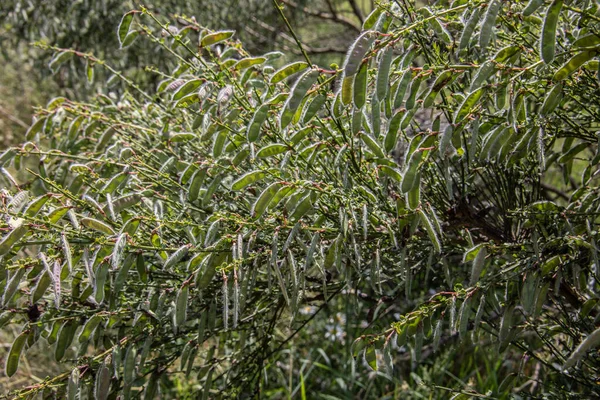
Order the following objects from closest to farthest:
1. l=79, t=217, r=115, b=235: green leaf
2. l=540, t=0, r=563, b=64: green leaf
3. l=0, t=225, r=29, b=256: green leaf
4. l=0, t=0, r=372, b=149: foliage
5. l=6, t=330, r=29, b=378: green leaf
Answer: l=540, t=0, r=563, b=64: green leaf, l=0, t=225, r=29, b=256: green leaf, l=79, t=217, r=115, b=235: green leaf, l=6, t=330, r=29, b=378: green leaf, l=0, t=0, r=372, b=149: foliage

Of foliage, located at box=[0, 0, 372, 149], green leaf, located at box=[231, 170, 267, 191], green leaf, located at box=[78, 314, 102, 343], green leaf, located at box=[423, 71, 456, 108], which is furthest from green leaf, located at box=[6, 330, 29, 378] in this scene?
foliage, located at box=[0, 0, 372, 149]

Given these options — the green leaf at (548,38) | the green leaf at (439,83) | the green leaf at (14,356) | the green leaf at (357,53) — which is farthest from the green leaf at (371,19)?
the green leaf at (14,356)

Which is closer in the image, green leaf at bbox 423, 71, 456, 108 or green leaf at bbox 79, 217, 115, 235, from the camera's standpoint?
green leaf at bbox 423, 71, 456, 108

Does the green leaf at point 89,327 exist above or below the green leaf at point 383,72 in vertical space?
below

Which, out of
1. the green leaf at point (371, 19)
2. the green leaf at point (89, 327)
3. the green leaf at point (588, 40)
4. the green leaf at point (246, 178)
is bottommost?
the green leaf at point (89, 327)

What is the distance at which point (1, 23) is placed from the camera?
4172 mm

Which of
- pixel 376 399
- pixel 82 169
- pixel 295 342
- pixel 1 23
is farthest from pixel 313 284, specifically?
pixel 1 23

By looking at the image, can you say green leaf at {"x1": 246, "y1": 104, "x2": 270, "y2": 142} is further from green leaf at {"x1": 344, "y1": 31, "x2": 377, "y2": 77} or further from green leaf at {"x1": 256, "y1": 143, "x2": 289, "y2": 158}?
green leaf at {"x1": 344, "y1": 31, "x2": 377, "y2": 77}

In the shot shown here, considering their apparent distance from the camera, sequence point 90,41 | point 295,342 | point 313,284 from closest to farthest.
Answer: point 313,284, point 295,342, point 90,41

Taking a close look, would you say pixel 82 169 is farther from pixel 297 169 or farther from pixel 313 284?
pixel 313 284

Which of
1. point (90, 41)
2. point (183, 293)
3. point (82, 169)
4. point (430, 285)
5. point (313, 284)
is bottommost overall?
point (430, 285)

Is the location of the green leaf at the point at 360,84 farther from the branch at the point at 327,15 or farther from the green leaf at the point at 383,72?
the branch at the point at 327,15

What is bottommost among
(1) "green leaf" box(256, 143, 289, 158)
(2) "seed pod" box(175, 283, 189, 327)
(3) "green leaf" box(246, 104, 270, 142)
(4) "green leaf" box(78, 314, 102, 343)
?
(4) "green leaf" box(78, 314, 102, 343)

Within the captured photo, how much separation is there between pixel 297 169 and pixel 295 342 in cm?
189
